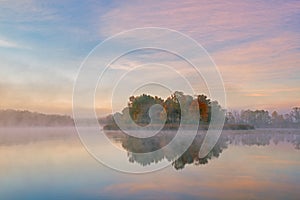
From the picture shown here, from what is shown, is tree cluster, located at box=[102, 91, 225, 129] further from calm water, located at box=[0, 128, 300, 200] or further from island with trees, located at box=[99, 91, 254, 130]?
calm water, located at box=[0, 128, 300, 200]

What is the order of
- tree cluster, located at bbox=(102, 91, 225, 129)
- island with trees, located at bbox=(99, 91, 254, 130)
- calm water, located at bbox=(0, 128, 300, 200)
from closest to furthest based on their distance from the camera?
calm water, located at bbox=(0, 128, 300, 200) < island with trees, located at bbox=(99, 91, 254, 130) < tree cluster, located at bbox=(102, 91, 225, 129)

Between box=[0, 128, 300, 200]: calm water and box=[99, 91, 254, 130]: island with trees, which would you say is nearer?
box=[0, 128, 300, 200]: calm water

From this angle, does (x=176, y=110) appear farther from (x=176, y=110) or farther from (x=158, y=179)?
(x=158, y=179)

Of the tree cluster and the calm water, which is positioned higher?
the tree cluster

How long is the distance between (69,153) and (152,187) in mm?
8694

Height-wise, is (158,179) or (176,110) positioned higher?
(176,110)

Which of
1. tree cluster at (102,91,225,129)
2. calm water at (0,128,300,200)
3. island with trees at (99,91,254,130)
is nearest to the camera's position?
calm water at (0,128,300,200)

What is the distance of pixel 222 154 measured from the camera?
56.3ft

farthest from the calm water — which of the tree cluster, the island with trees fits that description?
the tree cluster

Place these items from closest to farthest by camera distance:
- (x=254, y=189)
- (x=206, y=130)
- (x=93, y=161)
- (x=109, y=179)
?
(x=254, y=189), (x=109, y=179), (x=93, y=161), (x=206, y=130)

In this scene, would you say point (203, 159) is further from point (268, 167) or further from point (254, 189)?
point (254, 189)

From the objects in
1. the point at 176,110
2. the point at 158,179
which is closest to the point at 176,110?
the point at 176,110

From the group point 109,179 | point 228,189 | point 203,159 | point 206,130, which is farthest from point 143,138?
point 228,189

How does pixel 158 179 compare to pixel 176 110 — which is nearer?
pixel 158 179
